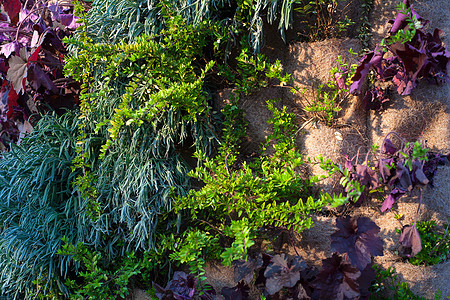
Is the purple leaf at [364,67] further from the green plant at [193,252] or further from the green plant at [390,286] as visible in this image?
the green plant at [193,252]

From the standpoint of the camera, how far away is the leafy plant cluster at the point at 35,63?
2201mm

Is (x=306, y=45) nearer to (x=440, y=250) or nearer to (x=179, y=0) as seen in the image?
(x=179, y=0)

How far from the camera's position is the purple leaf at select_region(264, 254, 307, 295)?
148 centimetres

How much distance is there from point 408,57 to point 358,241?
884 millimetres

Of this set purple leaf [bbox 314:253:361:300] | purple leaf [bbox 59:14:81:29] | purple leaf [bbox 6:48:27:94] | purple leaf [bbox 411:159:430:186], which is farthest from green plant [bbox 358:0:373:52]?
purple leaf [bbox 6:48:27:94]

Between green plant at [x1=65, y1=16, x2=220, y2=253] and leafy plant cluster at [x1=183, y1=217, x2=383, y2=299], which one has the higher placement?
green plant at [x1=65, y1=16, x2=220, y2=253]

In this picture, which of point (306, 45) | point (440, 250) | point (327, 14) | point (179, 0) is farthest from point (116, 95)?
point (440, 250)

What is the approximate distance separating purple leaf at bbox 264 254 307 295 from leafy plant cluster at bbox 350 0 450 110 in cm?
86

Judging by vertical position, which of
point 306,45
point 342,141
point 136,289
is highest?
point 306,45

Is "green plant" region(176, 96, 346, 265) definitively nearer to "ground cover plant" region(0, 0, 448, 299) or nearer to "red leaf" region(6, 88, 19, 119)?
"ground cover plant" region(0, 0, 448, 299)

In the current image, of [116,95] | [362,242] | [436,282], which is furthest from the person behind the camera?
[116,95]

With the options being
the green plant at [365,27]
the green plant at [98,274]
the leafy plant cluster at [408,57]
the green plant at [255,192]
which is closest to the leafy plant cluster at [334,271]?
the green plant at [255,192]

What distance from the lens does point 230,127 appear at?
6.32ft

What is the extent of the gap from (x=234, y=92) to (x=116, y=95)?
0.67 m
